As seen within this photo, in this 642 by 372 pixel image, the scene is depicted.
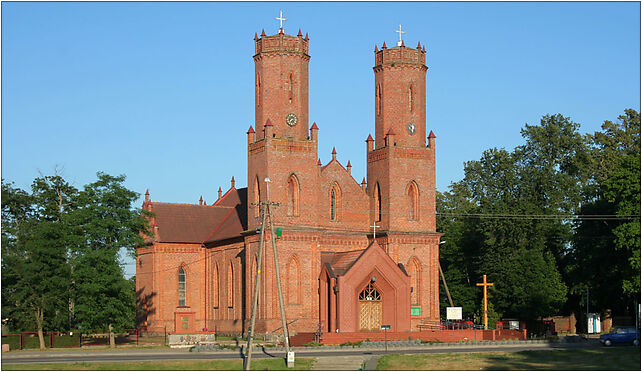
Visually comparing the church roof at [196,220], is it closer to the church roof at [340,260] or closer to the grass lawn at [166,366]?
the church roof at [340,260]

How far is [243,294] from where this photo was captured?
222 feet

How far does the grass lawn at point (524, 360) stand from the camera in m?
41.9

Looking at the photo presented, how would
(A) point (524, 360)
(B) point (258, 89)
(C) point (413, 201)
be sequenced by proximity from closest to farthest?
(A) point (524, 360)
(B) point (258, 89)
(C) point (413, 201)

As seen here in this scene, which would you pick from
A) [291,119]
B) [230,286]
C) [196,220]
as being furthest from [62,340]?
[291,119]

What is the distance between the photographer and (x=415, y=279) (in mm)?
66500

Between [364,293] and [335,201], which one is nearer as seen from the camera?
[364,293]

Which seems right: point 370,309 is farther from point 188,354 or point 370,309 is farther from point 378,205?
point 188,354

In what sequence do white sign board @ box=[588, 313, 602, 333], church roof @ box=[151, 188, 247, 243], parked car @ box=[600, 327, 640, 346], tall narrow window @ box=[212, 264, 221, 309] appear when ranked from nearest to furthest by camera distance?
parked car @ box=[600, 327, 640, 346] < white sign board @ box=[588, 313, 602, 333] < tall narrow window @ box=[212, 264, 221, 309] < church roof @ box=[151, 188, 247, 243]

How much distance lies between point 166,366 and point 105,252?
1781cm

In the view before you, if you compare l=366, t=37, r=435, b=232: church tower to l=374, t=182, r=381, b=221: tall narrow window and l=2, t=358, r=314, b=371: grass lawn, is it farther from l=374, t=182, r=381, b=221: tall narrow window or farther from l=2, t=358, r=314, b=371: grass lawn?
l=2, t=358, r=314, b=371: grass lawn

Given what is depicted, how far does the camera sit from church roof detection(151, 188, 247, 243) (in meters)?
74.1

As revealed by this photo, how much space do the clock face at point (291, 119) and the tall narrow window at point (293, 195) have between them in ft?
12.4

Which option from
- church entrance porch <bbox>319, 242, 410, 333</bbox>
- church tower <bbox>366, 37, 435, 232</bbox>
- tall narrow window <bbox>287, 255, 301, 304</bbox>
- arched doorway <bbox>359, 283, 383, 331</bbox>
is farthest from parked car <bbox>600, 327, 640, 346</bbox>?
tall narrow window <bbox>287, 255, 301, 304</bbox>

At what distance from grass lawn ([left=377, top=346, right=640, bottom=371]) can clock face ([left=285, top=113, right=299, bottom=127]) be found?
2173 cm
